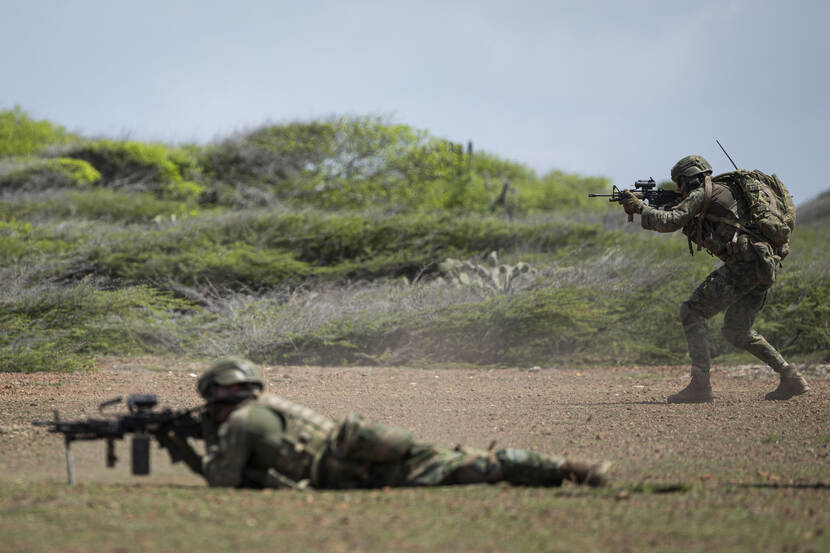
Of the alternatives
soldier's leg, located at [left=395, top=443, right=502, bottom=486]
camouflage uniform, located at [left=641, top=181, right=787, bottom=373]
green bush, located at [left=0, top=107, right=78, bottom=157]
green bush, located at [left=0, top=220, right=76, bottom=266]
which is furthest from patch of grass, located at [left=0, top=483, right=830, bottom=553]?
green bush, located at [left=0, top=107, right=78, bottom=157]

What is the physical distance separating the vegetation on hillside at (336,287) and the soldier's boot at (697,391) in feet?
12.6

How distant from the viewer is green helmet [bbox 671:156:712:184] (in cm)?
826

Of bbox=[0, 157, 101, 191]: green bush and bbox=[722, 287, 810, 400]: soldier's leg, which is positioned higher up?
bbox=[0, 157, 101, 191]: green bush

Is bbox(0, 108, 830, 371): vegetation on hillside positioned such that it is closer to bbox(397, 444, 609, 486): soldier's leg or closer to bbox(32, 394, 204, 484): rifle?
bbox(32, 394, 204, 484): rifle

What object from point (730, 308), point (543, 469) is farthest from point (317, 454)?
point (730, 308)

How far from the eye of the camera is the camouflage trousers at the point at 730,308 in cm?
825

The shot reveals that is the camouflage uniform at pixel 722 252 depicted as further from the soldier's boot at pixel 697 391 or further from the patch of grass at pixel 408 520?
the patch of grass at pixel 408 520

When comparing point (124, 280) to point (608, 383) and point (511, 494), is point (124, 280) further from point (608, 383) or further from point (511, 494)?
point (511, 494)

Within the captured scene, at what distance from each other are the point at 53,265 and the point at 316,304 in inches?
182

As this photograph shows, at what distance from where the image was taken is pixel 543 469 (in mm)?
4934

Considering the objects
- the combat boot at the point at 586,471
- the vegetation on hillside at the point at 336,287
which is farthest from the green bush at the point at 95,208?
the combat boot at the point at 586,471

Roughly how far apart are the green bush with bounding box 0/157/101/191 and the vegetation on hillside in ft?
0.18

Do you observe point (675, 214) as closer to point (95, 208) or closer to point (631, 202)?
point (631, 202)

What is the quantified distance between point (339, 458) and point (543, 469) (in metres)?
1.19
